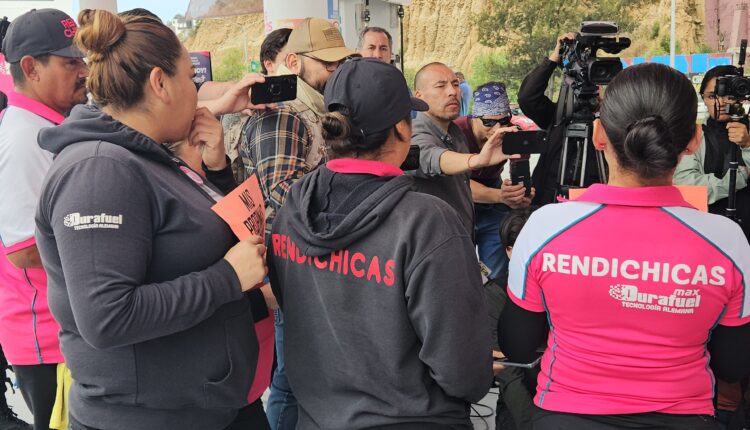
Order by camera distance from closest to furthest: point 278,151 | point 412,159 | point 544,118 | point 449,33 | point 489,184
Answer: point 412,159 < point 278,151 < point 544,118 < point 489,184 < point 449,33

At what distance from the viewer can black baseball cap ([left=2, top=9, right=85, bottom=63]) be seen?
1795 millimetres

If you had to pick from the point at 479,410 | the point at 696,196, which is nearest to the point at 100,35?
the point at 696,196

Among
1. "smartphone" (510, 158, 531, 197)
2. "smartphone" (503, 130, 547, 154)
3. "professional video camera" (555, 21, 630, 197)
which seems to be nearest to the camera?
"smartphone" (503, 130, 547, 154)

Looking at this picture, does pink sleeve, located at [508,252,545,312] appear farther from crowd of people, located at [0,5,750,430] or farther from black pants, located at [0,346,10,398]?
black pants, located at [0,346,10,398]

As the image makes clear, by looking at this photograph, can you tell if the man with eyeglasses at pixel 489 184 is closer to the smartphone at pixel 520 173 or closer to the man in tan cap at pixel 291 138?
the smartphone at pixel 520 173

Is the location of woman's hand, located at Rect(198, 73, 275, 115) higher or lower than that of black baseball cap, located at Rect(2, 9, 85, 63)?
lower

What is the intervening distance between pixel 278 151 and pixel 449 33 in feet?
129

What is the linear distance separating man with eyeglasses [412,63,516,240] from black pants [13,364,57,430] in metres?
1.41

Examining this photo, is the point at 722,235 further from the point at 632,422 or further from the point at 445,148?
the point at 445,148

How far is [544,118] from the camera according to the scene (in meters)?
3.27

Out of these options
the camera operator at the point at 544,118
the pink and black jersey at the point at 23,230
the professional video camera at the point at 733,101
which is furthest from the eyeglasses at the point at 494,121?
the pink and black jersey at the point at 23,230

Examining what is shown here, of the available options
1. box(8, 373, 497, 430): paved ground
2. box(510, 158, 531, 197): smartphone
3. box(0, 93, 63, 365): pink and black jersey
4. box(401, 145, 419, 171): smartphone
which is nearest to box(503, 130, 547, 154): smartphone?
box(510, 158, 531, 197): smartphone

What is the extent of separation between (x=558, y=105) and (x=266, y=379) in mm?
1913

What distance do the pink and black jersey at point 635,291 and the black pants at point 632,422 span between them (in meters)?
0.02
